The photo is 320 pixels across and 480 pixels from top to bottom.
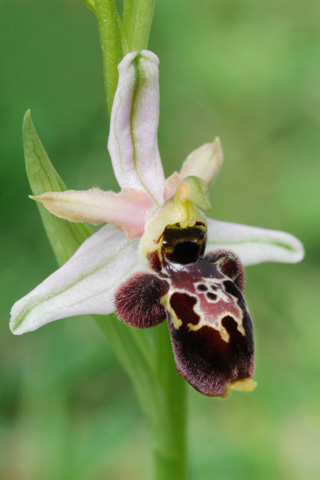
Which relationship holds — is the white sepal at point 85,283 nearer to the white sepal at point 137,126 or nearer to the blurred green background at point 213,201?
the white sepal at point 137,126

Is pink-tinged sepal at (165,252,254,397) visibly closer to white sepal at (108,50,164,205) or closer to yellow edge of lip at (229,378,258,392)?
yellow edge of lip at (229,378,258,392)

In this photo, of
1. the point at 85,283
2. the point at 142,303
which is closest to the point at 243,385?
the point at 142,303

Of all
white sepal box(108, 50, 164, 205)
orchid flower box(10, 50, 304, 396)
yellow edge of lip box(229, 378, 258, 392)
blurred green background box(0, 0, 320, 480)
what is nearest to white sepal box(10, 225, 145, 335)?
orchid flower box(10, 50, 304, 396)

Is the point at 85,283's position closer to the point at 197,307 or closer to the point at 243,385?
the point at 197,307

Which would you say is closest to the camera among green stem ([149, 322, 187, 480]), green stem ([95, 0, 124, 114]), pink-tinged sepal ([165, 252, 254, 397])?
pink-tinged sepal ([165, 252, 254, 397])

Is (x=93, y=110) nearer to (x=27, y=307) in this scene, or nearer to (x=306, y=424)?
(x=306, y=424)

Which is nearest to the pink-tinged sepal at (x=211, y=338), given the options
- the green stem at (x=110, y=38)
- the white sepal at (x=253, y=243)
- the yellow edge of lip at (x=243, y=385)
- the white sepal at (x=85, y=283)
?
the yellow edge of lip at (x=243, y=385)
